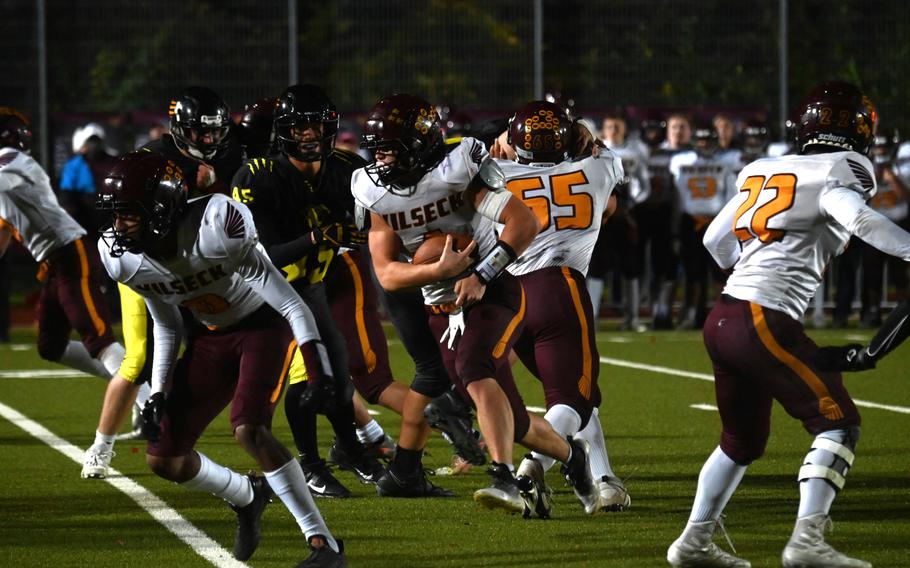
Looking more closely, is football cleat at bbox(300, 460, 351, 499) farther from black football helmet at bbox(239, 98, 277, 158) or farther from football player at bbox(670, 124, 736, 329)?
football player at bbox(670, 124, 736, 329)

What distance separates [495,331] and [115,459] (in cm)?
270

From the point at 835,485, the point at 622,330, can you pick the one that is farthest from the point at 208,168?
the point at 622,330

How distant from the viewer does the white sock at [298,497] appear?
17.4 ft

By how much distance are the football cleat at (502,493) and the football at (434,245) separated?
859 millimetres

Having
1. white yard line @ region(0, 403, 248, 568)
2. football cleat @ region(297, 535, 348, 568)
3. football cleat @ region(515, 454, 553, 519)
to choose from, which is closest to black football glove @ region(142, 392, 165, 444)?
white yard line @ region(0, 403, 248, 568)

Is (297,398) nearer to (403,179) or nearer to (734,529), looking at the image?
(403,179)

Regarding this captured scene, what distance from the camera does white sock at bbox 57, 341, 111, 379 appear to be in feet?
30.6

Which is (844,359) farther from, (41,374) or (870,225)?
(41,374)

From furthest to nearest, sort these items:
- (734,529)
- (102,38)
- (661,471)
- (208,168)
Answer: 1. (102,38)
2. (661,471)
3. (208,168)
4. (734,529)

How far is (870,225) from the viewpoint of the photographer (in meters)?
5.04

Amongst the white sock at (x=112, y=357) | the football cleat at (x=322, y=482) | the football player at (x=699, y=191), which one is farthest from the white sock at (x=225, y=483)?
the football player at (x=699, y=191)

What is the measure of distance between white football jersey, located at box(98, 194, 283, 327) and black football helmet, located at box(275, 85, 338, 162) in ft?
4.88

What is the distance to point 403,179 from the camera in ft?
20.5

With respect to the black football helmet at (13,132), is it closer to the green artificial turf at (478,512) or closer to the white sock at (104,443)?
the green artificial turf at (478,512)
